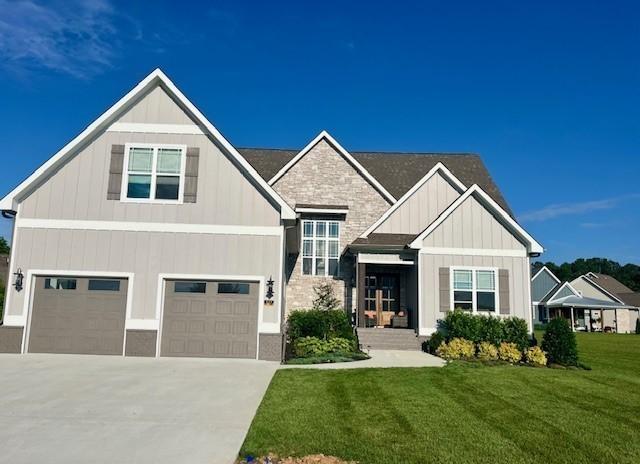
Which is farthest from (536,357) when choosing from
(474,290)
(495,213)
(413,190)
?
(413,190)

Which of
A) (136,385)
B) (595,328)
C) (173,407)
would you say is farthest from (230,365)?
(595,328)

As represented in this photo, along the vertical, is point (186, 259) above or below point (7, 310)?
above

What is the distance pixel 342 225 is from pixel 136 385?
12.5 m

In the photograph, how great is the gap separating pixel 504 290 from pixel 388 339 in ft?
14.2

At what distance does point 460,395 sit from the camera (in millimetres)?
9047

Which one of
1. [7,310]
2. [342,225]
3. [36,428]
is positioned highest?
[342,225]

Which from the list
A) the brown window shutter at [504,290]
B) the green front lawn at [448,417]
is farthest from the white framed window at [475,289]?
the green front lawn at [448,417]

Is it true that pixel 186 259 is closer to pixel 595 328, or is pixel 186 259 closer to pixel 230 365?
pixel 230 365

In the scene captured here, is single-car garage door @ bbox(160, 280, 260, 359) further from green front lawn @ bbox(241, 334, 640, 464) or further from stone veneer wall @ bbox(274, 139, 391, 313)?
stone veneer wall @ bbox(274, 139, 391, 313)

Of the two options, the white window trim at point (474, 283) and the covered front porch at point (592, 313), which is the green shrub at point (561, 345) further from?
the covered front porch at point (592, 313)

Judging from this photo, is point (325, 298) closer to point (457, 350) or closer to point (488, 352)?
point (457, 350)

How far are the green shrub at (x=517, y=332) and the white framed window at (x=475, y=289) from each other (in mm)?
961

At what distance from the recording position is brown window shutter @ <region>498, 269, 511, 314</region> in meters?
16.6

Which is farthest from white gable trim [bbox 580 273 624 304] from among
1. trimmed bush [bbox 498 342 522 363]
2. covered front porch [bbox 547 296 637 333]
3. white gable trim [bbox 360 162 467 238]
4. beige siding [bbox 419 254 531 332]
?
trimmed bush [bbox 498 342 522 363]
